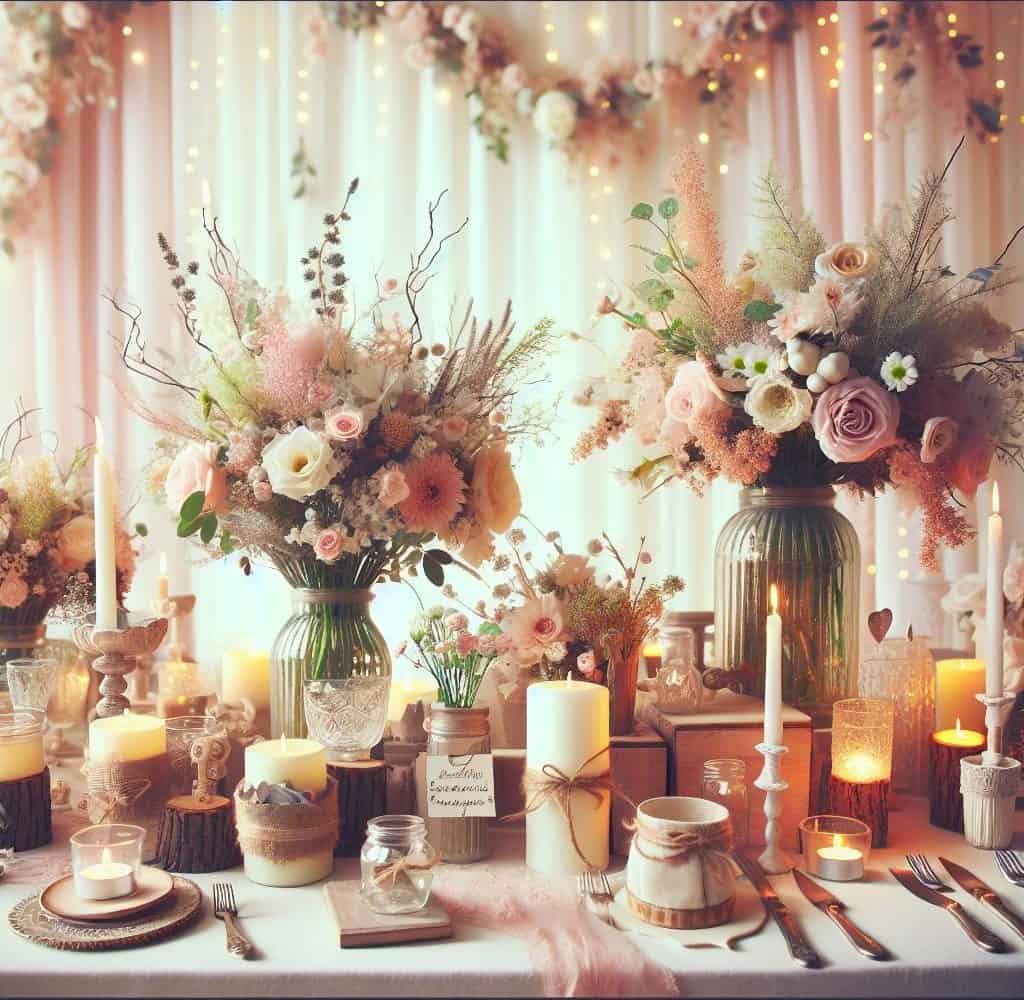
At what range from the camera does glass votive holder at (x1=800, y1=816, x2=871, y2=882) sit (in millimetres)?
1253

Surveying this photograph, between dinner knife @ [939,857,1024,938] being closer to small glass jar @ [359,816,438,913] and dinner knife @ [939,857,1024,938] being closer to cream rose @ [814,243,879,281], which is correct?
small glass jar @ [359,816,438,913]

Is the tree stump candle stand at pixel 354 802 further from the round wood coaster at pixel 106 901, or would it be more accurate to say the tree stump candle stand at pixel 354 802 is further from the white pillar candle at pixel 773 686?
the white pillar candle at pixel 773 686

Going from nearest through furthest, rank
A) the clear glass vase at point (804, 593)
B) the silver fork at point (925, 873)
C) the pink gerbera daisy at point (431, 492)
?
1. the silver fork at point (925, 873)
2. the pink gerbera daisy at point (431, 492)
3. the clear glass vase at point (804, 593)

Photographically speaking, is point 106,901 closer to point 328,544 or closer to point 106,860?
point 106,860

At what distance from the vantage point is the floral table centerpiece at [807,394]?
134 cm

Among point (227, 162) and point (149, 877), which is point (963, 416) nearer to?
point (149, 877)

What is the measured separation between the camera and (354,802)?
4.34 feet

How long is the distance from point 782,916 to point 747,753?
0.26 meters

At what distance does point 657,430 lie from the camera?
1466mm

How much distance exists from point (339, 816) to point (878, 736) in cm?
68

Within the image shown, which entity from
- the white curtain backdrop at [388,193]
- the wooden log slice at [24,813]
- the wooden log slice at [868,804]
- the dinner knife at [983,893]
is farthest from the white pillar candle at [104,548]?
the white curtain backdrop at [388,193]

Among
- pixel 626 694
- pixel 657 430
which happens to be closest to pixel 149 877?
pixel 626 694

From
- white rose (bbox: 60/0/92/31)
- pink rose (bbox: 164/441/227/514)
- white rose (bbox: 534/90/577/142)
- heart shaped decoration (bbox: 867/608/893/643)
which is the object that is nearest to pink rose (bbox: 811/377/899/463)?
heart shaped decoration (bbox: 867/608/893/643)

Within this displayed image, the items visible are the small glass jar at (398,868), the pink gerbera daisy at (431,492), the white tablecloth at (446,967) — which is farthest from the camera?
the pink gerbera daisy at (431,492)
